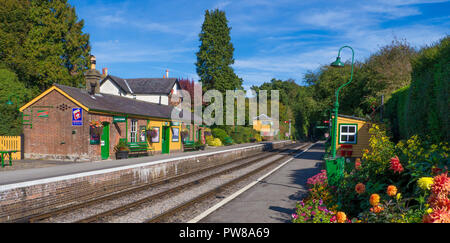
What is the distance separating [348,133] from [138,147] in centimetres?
1469

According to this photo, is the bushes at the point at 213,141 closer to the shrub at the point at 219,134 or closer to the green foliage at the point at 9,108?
the shrub at the point at 219,134

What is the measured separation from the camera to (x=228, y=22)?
4156cm

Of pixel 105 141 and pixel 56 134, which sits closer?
pixel 56 134

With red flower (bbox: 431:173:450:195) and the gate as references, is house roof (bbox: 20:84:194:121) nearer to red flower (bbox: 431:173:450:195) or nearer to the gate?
the gate

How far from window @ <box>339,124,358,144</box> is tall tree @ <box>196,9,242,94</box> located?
2138 cm

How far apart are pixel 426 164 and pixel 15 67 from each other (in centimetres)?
3713

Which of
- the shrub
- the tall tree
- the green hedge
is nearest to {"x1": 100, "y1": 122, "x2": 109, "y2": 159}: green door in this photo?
the green hedge

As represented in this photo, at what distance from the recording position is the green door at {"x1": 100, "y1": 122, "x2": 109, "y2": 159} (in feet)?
61.3

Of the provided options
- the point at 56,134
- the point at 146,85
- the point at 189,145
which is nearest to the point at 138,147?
the point at 56,134

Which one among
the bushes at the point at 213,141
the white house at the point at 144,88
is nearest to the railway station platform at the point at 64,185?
the bushes at the point at 213,141

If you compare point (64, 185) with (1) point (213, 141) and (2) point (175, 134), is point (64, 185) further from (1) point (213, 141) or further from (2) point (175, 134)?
(1) point (213, 141)

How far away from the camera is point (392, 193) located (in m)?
4.43
